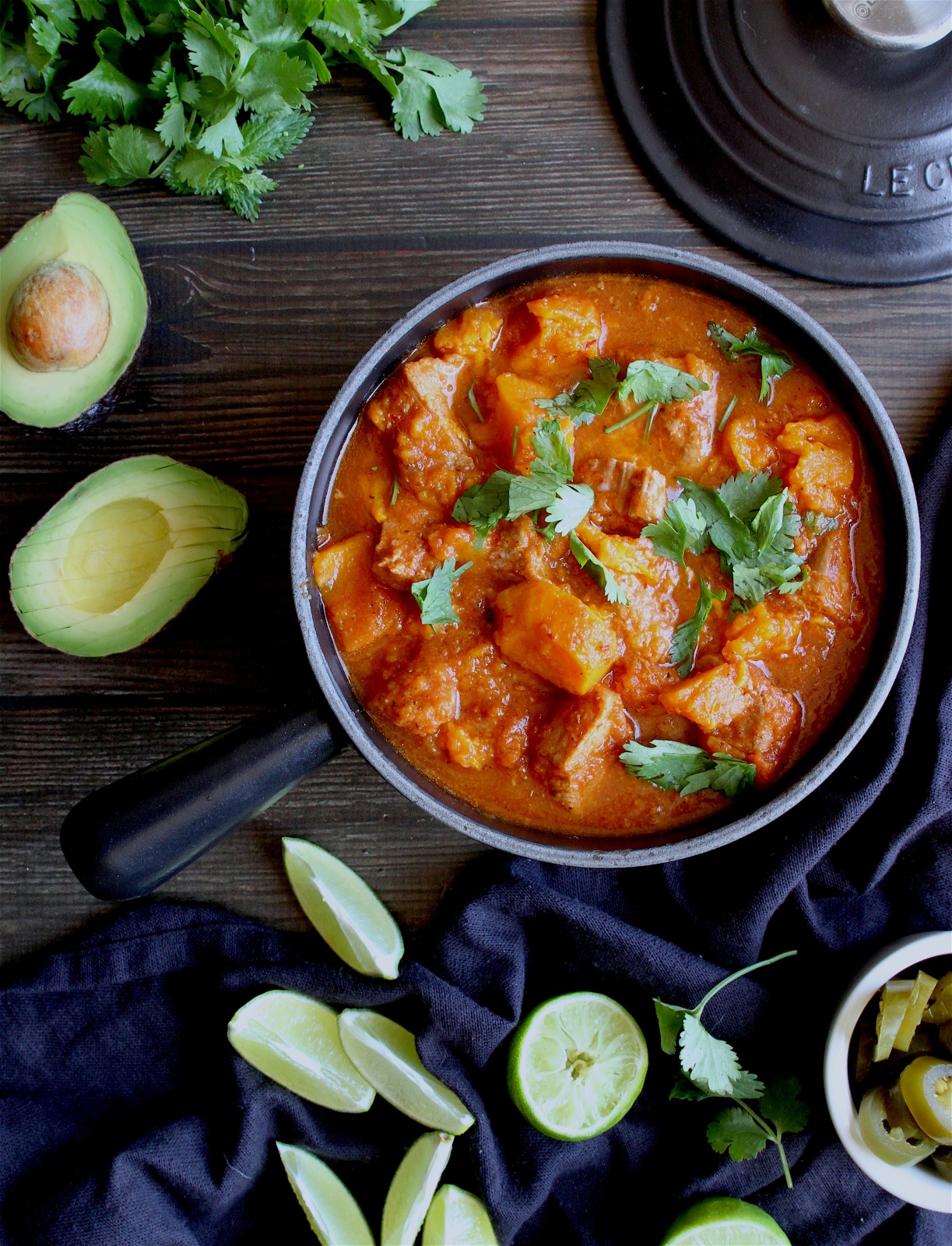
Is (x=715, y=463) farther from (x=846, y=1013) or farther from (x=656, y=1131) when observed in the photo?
(x=656, y=1131)

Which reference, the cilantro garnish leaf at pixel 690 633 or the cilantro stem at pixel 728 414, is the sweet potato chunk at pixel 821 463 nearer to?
the cilantro stem at pixel 728 414

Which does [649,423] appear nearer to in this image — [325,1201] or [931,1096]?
[931,1096]

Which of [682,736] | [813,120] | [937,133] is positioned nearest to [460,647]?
[682,736]

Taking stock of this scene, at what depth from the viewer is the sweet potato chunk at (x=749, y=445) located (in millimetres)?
2332

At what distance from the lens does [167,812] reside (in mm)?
2057

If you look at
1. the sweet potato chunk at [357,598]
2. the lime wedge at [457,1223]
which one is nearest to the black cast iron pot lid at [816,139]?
the sweet potato chunk at [357,598]

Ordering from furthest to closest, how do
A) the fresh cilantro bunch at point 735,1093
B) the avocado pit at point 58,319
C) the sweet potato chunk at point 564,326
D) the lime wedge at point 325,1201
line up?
the lime wedge at point 325,1201 → the fresh cilantro bunch at point 735,1093 → the avocado pit at point 58,319 → the sweet potato chunk at point 564,326

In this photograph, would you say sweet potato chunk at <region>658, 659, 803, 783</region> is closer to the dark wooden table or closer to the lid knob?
the dark wooden table

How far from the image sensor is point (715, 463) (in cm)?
236

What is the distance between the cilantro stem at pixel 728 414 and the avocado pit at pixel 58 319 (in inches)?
62.0

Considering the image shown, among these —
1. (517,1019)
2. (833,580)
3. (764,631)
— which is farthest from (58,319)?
(517,1019)

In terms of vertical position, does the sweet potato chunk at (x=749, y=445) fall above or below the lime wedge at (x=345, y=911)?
above

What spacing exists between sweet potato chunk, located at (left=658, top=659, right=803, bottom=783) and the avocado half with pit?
1665mm

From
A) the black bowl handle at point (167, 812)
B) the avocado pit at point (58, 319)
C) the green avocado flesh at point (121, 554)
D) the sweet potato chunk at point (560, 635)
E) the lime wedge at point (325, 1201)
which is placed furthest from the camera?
the lime wedge at point (325, 1201)
